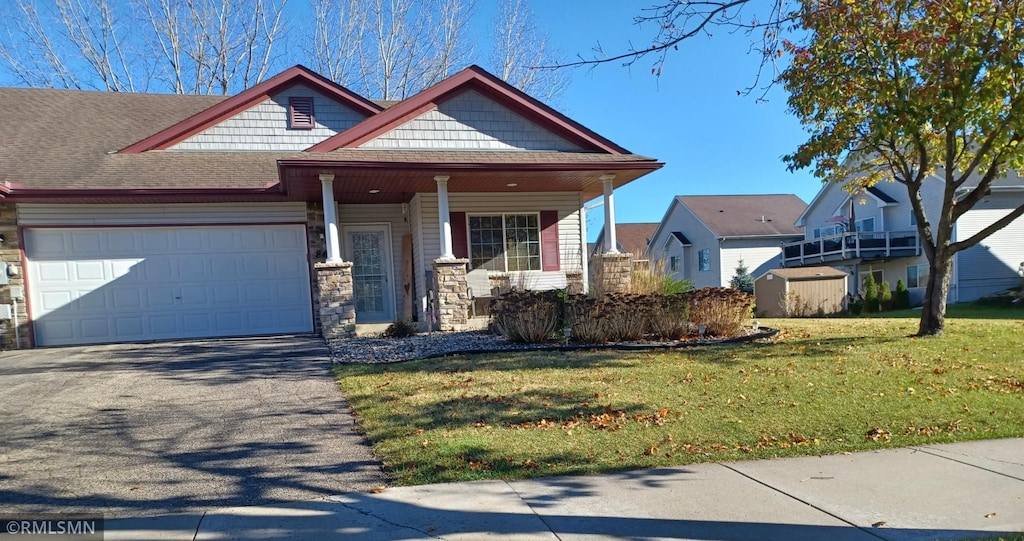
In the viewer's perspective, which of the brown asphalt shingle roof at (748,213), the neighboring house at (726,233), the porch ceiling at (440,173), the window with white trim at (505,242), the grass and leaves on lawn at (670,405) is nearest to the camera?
the grass and leaves on lawn at (670,405)

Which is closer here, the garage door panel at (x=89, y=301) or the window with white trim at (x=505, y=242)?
the garage door panel at (x=89, y=301)

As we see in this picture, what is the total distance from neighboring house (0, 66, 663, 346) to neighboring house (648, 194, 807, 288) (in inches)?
798

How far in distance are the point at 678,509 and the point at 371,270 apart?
11.0 meters

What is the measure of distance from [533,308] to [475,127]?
4.65 meters

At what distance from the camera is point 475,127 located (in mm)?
12078

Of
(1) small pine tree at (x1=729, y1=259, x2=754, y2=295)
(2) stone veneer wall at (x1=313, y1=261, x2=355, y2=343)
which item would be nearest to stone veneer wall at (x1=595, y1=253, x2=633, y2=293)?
(2) stone veneer wall at (x1=313, y1=261, x2=355, y2=343)

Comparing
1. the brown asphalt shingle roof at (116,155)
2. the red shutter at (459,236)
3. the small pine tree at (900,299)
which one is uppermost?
the brown asphalt shingle roof at (116,155)

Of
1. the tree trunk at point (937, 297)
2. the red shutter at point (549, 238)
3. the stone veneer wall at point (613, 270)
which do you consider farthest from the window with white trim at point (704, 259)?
the tree trunk at point (937, 297)

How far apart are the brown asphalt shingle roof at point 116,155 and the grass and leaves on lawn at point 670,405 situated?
485cm

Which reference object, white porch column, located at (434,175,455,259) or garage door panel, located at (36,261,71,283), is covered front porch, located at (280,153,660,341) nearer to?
white porch column, located at (434,175,455,259)

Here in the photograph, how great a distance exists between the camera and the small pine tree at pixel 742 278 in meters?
31.3

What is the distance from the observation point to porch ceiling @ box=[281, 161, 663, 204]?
417 inches

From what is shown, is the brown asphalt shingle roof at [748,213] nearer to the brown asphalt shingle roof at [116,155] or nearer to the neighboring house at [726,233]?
the neighboring house at [726,233]

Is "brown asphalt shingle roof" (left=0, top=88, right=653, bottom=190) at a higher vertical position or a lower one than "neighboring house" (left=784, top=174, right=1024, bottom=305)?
higher
